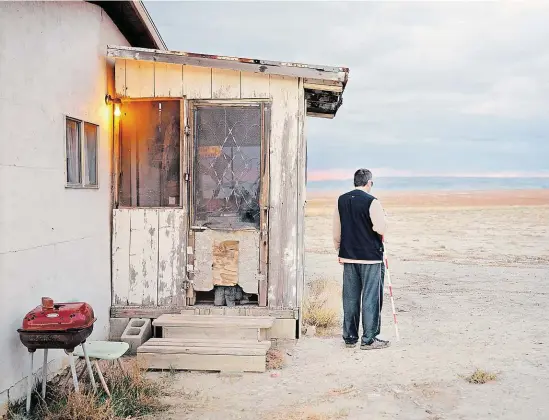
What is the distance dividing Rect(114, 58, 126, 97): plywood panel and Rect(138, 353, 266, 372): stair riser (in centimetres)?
339

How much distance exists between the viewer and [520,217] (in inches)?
1393

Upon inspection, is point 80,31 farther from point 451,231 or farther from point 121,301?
point 451,231

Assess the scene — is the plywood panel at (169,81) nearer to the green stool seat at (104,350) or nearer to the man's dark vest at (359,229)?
the man's dark vest at (359,229)

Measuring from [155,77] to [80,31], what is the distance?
3.97ft

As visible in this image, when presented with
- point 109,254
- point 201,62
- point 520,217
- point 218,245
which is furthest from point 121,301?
point 520,217

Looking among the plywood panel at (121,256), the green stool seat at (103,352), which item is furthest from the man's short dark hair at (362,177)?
the green stool seat at (103,352)

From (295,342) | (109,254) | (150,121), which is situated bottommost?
(295,342)

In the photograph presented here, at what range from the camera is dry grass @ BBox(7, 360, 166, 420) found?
5160 millimetres

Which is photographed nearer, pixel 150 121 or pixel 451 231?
pixel 150 121

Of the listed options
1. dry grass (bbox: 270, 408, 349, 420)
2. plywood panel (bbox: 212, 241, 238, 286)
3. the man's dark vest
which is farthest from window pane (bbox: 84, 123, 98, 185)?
dry grass (bbox: 270, 408, 349, 420)

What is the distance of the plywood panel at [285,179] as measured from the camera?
25.8ft

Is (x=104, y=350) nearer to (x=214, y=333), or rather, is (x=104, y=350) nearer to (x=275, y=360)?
(x=214, y=333)

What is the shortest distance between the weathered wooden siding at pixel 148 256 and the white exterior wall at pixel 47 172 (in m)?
0.20

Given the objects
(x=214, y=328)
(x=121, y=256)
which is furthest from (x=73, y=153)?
(x=214, y=328)
